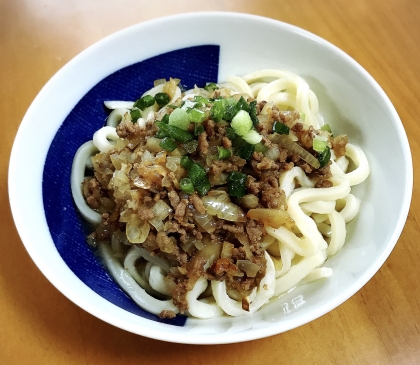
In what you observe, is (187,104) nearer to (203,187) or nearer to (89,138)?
(203,187)

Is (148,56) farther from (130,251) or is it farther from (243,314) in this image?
(243,314)

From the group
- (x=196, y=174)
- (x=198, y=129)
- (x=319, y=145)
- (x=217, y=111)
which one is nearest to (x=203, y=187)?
(x=196, y=174)

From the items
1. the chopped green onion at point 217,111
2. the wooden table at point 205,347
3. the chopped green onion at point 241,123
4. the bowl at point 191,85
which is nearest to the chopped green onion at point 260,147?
the chopped green onion at point 241,123

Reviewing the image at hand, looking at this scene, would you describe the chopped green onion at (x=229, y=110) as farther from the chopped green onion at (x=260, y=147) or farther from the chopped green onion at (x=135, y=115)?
the chopped green onion at (x=135, y=115)

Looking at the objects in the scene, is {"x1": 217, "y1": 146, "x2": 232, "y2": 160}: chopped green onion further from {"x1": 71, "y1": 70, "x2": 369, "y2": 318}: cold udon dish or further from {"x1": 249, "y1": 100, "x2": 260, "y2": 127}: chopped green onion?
{"x1": 249, "y1": 100, "x2": 260, "y2": 127}: chopped green onion

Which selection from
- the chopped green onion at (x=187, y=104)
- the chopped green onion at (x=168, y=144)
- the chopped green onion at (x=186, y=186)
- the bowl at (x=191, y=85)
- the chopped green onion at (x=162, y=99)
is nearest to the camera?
the bowl at (x=191, y=85)

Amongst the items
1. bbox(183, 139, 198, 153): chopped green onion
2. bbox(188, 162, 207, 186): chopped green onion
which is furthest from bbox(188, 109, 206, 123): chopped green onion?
bbox(188, 162, 207, 186): chopped green onion

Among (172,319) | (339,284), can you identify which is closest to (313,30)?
(339,284)
